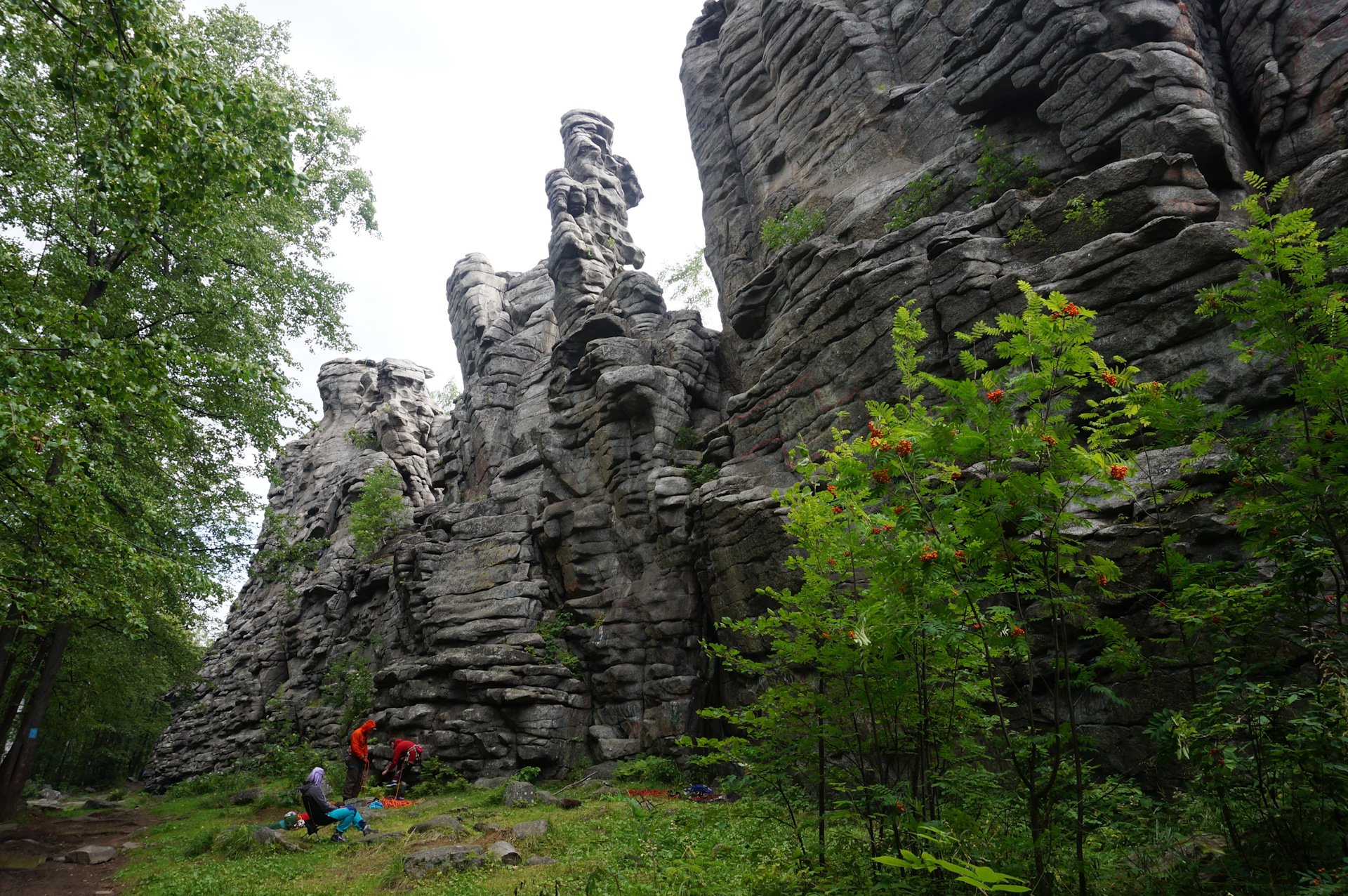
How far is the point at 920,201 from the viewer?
1675 cm

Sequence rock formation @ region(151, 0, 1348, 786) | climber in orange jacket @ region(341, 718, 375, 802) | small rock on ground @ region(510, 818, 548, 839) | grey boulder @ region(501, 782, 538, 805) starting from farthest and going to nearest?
climber in orange jacket @ region(341, 718, 375, 802) → grey boulder @ region(501, 782, 538, 805) → rock formation @ region(151, 0, 1348, 786) → small rock on ground @ region(510, 818, 548, 839)

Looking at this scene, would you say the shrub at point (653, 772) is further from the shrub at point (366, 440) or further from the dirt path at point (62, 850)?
the shrub at point (366, 440)

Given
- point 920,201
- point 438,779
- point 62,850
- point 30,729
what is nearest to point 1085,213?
point 920,201

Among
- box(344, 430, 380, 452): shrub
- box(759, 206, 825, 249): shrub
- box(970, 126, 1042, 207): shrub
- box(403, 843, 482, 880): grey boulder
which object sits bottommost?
box(403, 843, 482, 880): grey boulder

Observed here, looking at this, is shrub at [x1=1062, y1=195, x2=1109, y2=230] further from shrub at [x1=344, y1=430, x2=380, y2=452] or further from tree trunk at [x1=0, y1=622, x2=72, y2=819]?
shrub at [x1=344, y1=430, x2=380, y2=452]

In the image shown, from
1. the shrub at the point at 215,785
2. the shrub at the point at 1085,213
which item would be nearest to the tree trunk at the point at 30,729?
the shrub at the point at 215,785

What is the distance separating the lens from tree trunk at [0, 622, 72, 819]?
Answer: 15852 mm

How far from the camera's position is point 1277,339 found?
4.63 metres

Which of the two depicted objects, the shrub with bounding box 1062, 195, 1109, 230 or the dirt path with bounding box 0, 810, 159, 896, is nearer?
the dirt path with bounding box 0, 810, 159, 896

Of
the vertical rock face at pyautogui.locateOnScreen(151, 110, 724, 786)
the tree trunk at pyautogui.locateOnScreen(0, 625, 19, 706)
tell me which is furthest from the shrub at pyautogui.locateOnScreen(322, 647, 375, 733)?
the tree trunk at pyautogui.locateOnScreen(0, 625, 19, 706)

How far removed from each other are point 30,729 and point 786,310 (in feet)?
72.5

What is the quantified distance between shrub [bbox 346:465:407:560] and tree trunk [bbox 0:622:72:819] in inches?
650

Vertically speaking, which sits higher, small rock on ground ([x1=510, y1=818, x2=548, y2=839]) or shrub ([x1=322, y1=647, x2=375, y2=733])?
shrub ([x1=322, y1=647, x2=375, y2=733])

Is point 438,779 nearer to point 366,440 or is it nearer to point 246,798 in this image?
point 246,798
